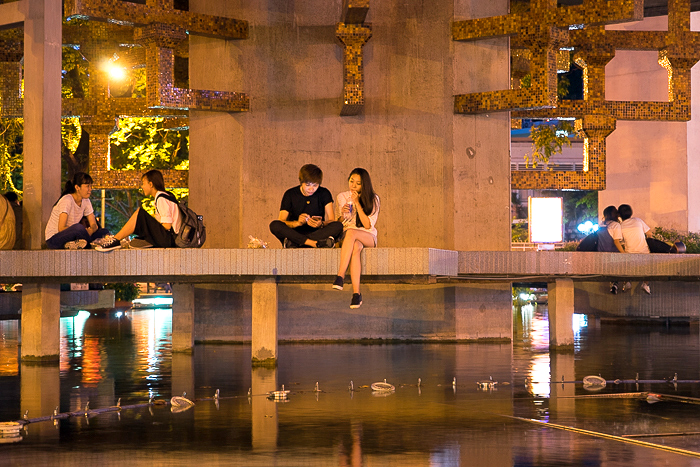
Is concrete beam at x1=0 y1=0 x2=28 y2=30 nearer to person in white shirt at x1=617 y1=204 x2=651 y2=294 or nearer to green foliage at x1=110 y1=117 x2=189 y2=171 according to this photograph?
person in white shirt at x1=617 y1=204 x2=651 y2=294

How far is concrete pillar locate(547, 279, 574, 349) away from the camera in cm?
1220

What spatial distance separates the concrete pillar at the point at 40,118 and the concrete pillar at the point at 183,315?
193 centimetres

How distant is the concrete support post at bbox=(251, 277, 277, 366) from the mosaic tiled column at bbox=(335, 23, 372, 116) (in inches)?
147

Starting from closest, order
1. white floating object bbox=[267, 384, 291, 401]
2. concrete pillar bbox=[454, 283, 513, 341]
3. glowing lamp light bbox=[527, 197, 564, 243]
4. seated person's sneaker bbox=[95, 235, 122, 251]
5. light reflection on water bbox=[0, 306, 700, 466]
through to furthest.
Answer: light reflection on water bbox=[0, 306, 700, 466] → white floating object bbox=[267, 384, 291, 401] → seated person's sneaker bbox=[95, 235, 122, 251] → concrete pillar bbox=[454, 283, 513, 341] → glowing lamp light bbox=[527, 197, 564, 243]

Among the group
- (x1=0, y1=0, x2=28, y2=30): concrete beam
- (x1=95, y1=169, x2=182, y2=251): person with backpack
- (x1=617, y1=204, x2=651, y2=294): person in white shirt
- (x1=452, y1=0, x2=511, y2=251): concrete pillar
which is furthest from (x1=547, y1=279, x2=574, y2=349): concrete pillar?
(x1=0, y1=0, x2=28, y2=30): concrete beam

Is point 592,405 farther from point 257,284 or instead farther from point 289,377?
point 257,284

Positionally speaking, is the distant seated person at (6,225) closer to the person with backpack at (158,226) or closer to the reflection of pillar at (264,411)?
the person with backpack at (158,226)

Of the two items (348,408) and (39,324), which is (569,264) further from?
(39,324)

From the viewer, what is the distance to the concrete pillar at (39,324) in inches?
431

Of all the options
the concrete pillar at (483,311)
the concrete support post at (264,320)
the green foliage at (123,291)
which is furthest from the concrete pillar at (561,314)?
the green foliage at (123,291)

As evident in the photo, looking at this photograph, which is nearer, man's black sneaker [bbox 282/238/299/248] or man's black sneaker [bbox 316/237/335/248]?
man's black sneaker [bbox 316/237/335/248]

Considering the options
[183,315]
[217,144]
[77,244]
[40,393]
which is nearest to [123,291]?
[217,144]

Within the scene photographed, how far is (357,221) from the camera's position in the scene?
10516 mm

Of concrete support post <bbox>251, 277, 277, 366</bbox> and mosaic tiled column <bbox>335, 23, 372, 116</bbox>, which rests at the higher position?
mosaic tiled column <bbox>335, 23, 372, 116</bbox>
